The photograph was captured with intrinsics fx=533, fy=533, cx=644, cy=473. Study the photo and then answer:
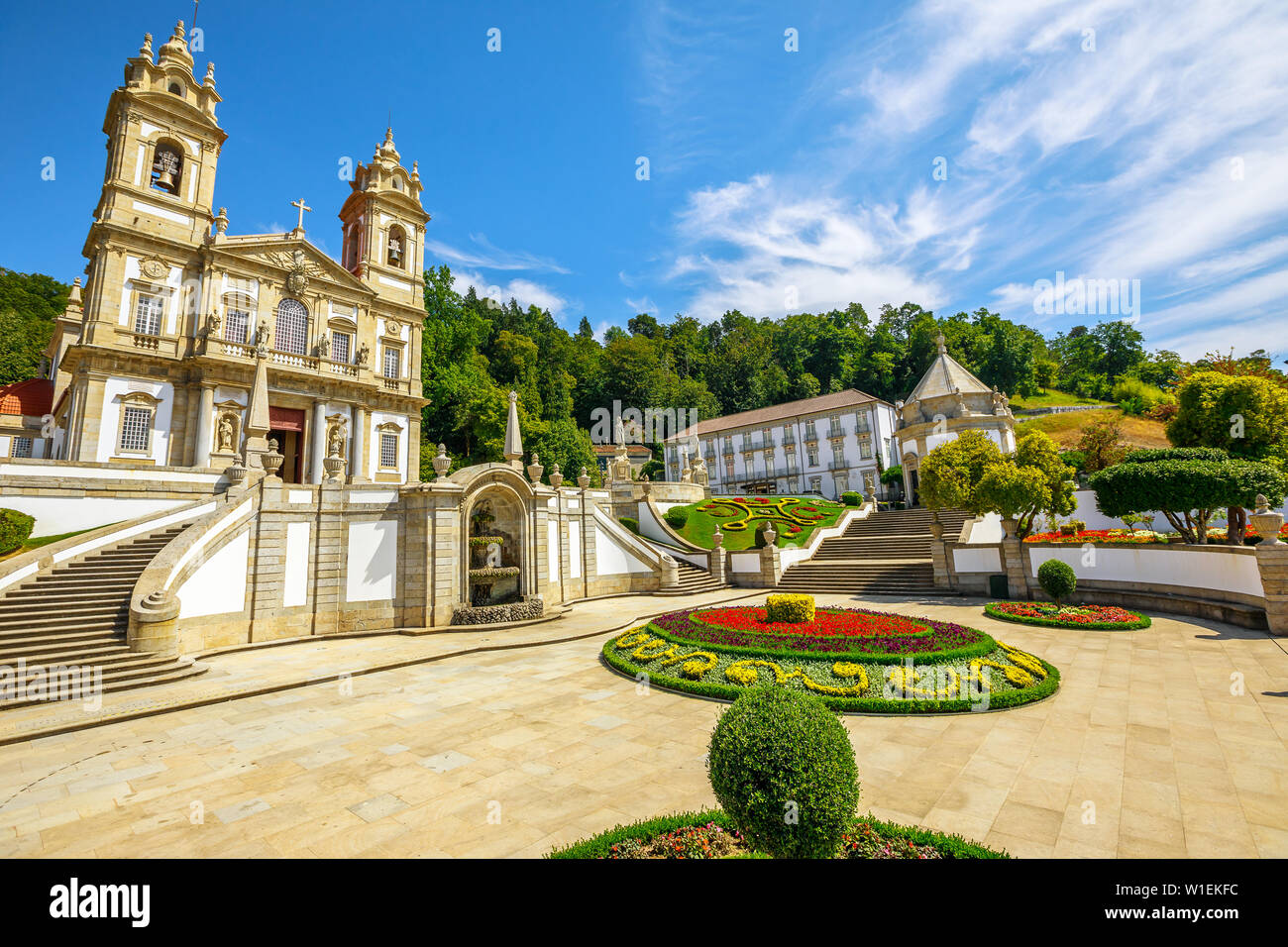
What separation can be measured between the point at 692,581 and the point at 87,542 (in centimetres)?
2202

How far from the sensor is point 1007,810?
5707mm

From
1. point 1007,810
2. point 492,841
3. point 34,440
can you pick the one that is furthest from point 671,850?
point 34,440

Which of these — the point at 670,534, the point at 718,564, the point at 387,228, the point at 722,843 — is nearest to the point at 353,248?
the point at 387,228

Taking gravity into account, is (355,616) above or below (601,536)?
below

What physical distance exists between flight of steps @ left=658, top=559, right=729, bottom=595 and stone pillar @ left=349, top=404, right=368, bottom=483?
61.6ft

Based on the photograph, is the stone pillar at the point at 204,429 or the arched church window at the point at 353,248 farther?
the arched church window at the point at 353,248

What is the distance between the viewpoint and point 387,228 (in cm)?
3556

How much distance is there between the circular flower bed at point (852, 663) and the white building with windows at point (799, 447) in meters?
43.6

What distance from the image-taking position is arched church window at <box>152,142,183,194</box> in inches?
1094

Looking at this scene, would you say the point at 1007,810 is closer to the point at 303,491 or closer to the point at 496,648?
the point at 496,648

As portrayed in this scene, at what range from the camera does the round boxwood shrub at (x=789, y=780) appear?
4.12 m

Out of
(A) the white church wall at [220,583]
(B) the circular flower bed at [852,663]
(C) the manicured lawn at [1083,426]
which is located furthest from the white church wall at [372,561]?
(C) the manicured lawn at [1083,426]

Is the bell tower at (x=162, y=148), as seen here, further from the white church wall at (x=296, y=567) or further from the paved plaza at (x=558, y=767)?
the paved plaza at (x=558, y=767)

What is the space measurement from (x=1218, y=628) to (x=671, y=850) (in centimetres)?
1837
